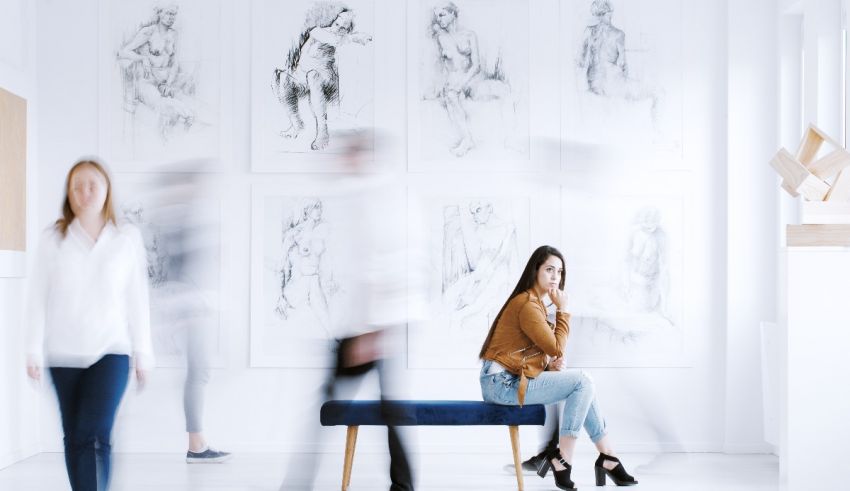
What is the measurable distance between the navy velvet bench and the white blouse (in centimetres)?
120

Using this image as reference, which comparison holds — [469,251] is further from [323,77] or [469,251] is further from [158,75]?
[158,75]

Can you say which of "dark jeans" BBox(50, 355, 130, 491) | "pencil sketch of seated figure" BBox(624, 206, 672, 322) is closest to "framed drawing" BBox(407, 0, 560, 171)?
"pencil sketch of seated figure" BBox(624, 206, 672, 322)

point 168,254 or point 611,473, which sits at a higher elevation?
point 168,254

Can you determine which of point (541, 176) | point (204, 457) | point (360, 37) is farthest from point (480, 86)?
point (204, 457)

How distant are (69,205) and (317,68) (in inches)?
95.0

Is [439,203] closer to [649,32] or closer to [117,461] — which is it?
[649,32]

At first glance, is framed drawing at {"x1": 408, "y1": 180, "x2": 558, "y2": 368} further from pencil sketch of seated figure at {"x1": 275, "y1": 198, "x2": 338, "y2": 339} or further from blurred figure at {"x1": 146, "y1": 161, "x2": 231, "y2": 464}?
blurred figure at {"x1": 146, "y1": 161, "x2": 231, "y2": 464}

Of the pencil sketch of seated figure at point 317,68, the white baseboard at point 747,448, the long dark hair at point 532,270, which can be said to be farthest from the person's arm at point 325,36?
the white baseboard at point 747,448

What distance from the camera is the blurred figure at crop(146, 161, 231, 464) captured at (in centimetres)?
465

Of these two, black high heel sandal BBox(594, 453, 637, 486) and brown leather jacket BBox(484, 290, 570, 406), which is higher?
brown leather jacket BBox(484, 290, 570, 406)

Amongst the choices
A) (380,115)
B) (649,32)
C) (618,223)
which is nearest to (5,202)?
(380,115)

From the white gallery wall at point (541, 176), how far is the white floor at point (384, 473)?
0.24m

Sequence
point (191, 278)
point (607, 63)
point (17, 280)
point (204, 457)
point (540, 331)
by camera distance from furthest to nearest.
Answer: point (607, 63) → point (17, 280) → point (204, 457) → point (191, 278) → point (540, 331)

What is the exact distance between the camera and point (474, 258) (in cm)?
514
